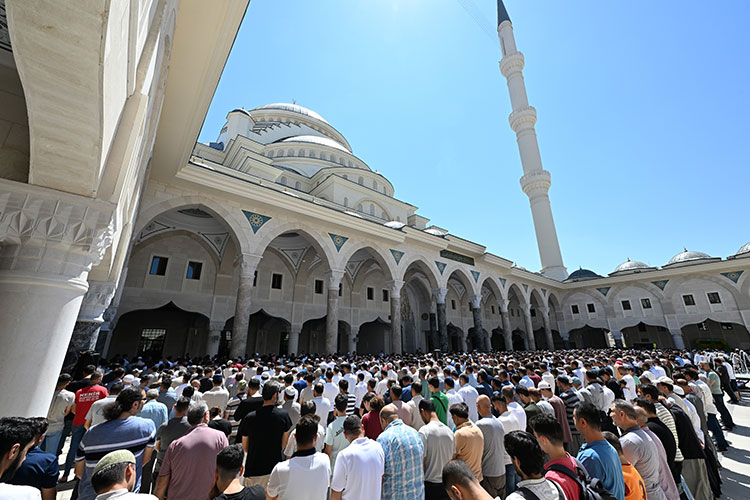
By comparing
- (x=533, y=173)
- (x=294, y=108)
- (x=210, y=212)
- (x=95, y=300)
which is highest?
(x=294, y=108)

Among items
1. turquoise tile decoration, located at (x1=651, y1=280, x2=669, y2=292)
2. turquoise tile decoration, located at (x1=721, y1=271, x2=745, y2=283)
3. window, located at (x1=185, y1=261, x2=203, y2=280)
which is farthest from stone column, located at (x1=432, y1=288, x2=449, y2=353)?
turquoise tile decoration, located at (x1=721, y1=271, x2=745, y2=283)

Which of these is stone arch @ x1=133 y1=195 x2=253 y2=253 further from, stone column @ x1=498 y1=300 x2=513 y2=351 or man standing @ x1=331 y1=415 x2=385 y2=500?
stone column @ x1=498 y1=300 x2=513 y2=351

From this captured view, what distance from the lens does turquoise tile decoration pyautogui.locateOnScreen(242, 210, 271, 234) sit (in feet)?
34.3

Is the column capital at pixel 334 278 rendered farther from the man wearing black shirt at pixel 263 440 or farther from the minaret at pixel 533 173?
the minaret at pixel 533 173

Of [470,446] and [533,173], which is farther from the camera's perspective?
[533,173]

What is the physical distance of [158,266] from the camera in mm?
11852

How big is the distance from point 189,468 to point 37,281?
1.80 metres

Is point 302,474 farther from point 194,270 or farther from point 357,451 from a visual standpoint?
point 194,270

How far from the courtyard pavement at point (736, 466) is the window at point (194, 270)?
27.1 ft

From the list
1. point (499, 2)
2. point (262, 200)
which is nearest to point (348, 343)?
point (262, 200)

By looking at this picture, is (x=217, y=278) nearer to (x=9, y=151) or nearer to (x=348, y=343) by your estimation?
(x=348, y=343)

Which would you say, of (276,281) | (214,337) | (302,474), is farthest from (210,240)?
(302,474)

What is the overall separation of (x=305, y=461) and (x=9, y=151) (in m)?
3.35

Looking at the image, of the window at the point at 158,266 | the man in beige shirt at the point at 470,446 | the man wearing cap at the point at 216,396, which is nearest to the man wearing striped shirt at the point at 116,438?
the man wearing cap at the point at 216,396
